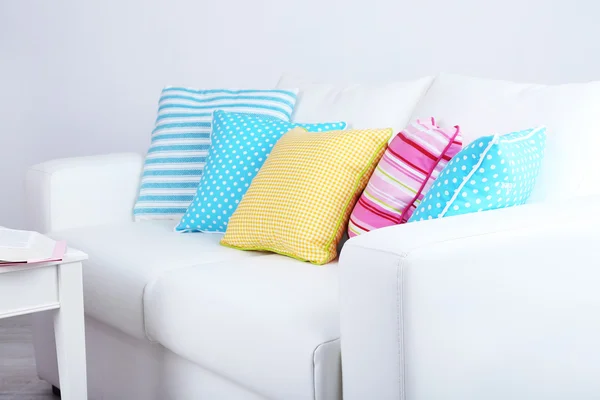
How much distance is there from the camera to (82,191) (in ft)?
8.91

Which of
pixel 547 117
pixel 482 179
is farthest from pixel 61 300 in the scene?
pixel 547 117

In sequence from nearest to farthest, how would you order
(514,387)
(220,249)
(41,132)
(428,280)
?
(428,280) → (514,387) → (220,249) → (41,132)

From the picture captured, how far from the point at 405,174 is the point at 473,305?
567 mm

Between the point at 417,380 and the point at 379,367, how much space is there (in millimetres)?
65

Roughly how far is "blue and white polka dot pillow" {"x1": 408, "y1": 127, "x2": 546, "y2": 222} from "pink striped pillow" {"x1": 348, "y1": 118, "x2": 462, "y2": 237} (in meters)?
0.14

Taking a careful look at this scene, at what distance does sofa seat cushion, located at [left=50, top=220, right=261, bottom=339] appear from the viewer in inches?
83.4

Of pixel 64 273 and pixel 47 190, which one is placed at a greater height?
pixel 47 190

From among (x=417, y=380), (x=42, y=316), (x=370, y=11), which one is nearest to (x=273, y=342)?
(x=417, y=380)

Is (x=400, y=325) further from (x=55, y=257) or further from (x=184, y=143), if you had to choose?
(x=184, y=143)

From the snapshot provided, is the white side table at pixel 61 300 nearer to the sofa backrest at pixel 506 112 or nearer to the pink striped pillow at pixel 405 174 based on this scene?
the pink striped pillow at pixel 405 174

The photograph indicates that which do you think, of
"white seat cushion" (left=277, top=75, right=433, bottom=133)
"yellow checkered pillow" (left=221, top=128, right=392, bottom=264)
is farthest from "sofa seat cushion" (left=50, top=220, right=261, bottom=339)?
"white seat cushion" (left=277, top=75, right=433, bottom=133)

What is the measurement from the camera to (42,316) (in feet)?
8.48

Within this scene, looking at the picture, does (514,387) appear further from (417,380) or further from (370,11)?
(370,11)

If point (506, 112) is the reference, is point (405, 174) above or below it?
below
